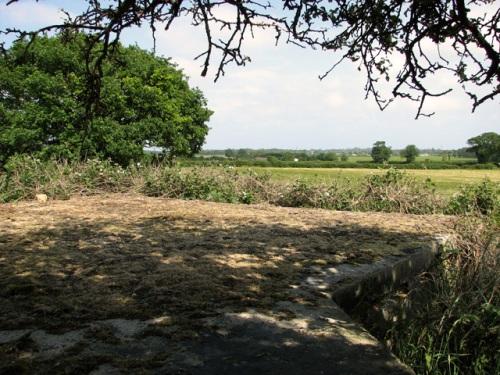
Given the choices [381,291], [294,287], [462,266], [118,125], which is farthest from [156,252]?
[118,125]

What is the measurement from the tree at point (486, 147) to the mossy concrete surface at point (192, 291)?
78.0 feet

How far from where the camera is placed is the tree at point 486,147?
27.0 meters

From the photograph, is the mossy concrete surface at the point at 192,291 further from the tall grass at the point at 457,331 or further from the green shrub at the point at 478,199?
the green shrub at the point at 478,199

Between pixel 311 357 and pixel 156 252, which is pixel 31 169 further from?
pixel 311 357

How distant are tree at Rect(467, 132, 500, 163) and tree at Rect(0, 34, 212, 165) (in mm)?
19193

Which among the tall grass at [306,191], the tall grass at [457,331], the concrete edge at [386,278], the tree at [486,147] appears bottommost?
the tall grass at [457,331]

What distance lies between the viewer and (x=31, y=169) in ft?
33.0

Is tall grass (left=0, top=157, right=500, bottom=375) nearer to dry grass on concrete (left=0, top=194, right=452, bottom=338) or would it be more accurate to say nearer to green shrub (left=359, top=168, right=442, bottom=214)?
green shrub (left=359, top=168, right=442, bottom=214)

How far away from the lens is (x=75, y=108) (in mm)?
17328

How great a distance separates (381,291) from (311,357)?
205 centimetres

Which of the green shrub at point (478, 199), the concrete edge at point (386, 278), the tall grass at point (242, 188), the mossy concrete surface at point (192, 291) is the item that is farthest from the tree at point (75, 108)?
the concrete edge at point (386, 278)

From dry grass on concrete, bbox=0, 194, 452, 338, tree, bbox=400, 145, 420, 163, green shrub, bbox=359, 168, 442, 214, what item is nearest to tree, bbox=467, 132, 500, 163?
tree, bbox=400, 145, 420, 163

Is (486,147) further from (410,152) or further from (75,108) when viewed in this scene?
(75,108)

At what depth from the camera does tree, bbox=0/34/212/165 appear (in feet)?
57.0
